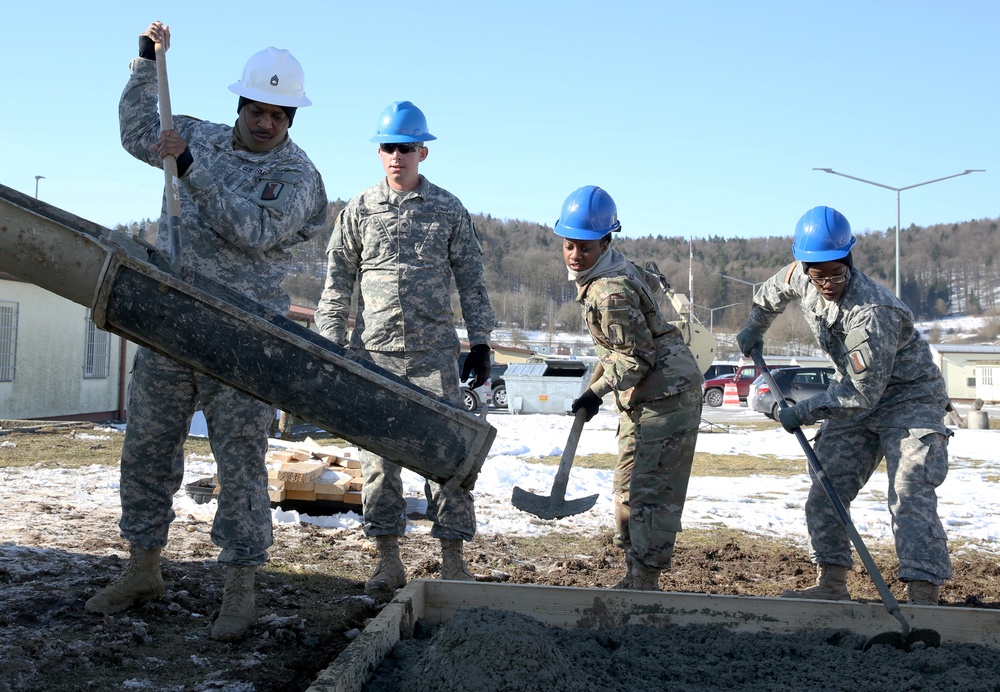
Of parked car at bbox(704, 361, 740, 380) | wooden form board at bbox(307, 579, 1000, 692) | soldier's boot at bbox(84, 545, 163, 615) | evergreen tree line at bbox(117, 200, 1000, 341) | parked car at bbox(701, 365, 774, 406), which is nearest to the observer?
wooden form board at bbox(307, 579, 1000, 692)

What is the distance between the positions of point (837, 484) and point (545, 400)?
18245 mm

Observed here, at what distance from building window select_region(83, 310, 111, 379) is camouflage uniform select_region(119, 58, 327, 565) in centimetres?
1429

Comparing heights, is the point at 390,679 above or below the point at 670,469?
below

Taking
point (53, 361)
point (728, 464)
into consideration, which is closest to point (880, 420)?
point (728, 464)

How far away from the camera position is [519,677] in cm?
257

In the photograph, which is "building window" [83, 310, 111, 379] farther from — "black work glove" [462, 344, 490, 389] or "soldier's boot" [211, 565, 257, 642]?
"soldier's boot" [211, 565, 257, 642]

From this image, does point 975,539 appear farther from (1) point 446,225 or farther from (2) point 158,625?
(2) point 158,625

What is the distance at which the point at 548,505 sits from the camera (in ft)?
14.1

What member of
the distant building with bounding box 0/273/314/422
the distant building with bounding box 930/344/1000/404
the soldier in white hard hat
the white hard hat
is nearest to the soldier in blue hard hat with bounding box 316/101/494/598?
the soldier in white hard hat

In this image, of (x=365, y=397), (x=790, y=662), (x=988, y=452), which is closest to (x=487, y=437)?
(x=365, y=397)

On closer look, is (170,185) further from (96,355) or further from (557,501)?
(96,355)

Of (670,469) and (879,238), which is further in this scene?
(879,238)

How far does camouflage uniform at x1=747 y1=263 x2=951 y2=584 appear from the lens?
164 inches

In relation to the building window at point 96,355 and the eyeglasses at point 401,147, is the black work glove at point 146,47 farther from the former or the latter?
the building window at point 96,355
